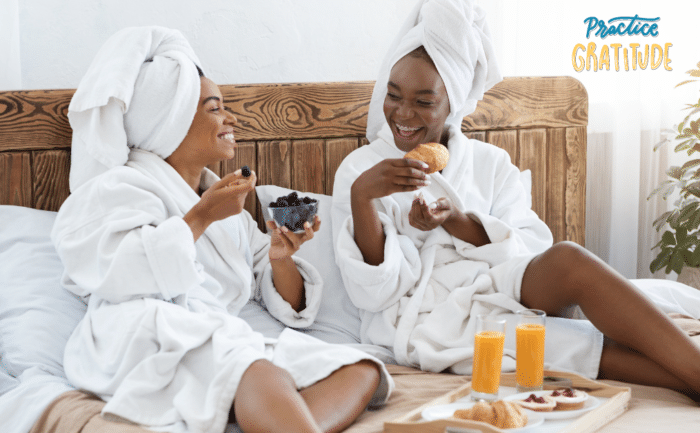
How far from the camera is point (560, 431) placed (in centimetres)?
106

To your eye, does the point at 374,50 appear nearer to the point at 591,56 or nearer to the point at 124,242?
the point at 591,56

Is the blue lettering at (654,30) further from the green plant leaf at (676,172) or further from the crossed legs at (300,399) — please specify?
the crossed legs at (300,399)

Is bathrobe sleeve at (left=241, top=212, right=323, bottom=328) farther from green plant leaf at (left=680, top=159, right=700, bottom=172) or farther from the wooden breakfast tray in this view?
green plant leaf at (left=680, top=159, right=700, bottom=172)

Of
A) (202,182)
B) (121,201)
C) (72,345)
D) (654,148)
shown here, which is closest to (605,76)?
(654,148)

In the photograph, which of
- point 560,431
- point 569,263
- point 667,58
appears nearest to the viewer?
point 560,431

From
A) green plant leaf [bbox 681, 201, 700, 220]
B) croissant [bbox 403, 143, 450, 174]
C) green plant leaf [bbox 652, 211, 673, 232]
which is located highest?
croissant [bbox 403, 143, 450, 174]

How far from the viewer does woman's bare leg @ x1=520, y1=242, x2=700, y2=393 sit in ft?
4.33

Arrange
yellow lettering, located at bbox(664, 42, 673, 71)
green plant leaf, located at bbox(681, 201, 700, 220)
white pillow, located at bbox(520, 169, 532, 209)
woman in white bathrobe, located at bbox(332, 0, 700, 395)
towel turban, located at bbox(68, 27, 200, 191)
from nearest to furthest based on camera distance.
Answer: woman in white bathrobe, located at bbox(332, 0, 700, 395), towel turban, located at bbox(68, 27, 200, 191), white pillow, located at bbox(520, 169, 532, 209), green plant leaf, located at bbox(681, 201, 700, 220), yellow lettering, located at bbox(664, 42, 673, 71)

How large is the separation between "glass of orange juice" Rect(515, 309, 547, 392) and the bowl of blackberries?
1.63 feet

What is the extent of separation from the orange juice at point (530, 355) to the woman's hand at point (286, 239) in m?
0.50

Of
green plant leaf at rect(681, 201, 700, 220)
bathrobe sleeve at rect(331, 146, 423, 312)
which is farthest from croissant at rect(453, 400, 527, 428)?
green plant leaf at rect(681, 201, 700, 220)

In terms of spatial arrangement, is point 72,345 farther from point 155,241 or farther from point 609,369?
point 609,369

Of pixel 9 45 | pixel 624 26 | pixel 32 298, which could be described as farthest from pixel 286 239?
pixel 624 26

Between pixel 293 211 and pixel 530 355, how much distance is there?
1.83 ft
